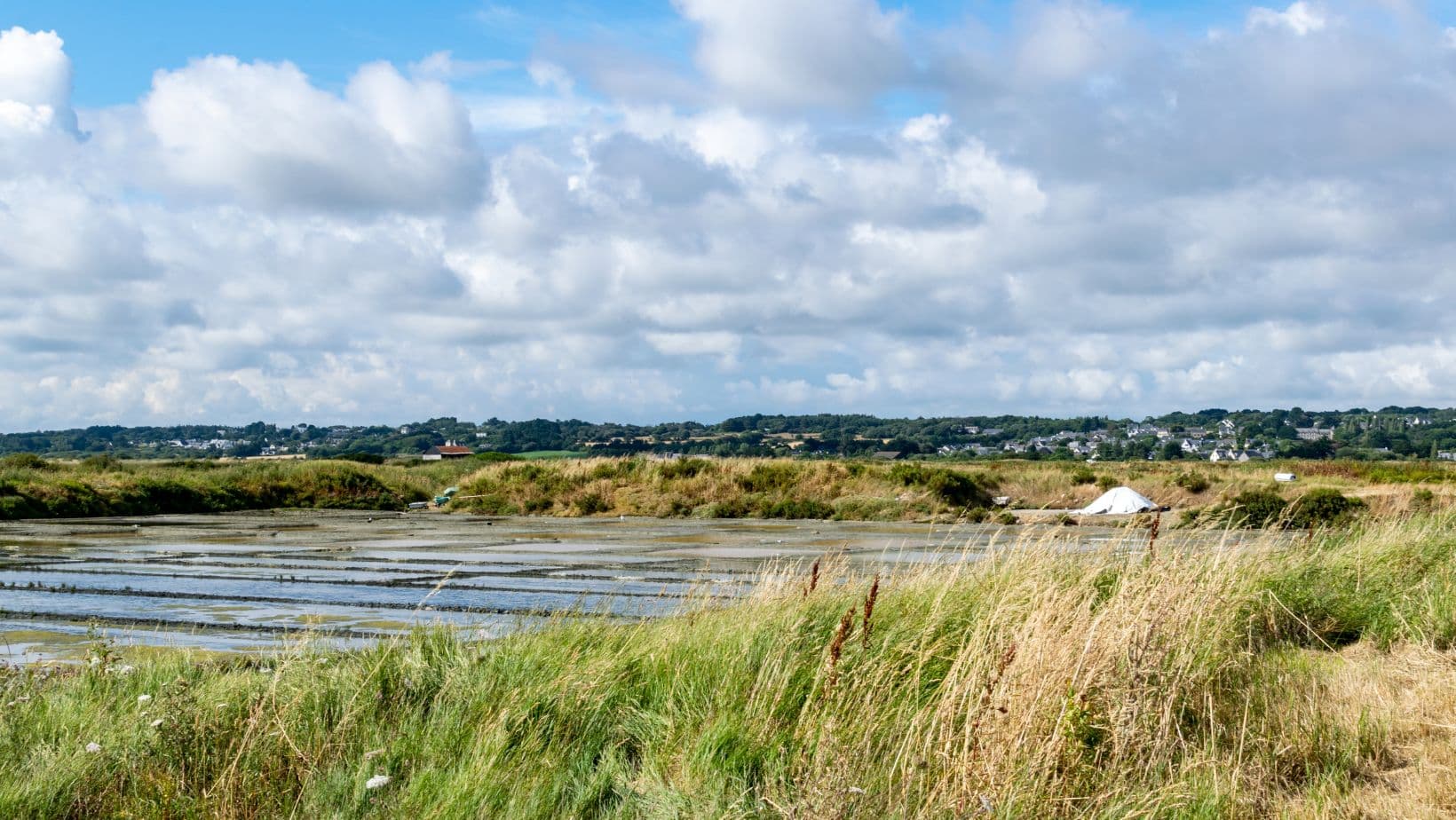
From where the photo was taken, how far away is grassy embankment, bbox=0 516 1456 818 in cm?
583

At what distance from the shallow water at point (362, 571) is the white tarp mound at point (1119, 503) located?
5245mm

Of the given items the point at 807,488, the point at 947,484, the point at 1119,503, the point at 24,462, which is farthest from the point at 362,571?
the point at 24,462

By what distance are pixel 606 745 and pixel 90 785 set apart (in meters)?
2.60

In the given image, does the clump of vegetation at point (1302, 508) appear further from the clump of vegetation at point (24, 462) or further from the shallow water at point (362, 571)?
the clump of vegetation at point (24, 462)

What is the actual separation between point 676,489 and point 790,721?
35.6 metres

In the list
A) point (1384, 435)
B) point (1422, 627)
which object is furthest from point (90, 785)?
point (1384, 435)

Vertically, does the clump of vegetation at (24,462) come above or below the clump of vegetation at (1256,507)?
above

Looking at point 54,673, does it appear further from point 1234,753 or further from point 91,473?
point 91,473

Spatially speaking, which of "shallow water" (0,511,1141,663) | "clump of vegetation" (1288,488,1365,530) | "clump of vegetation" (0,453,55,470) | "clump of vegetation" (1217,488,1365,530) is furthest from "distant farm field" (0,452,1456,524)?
"clump of vegetation" (0,453,55,470)

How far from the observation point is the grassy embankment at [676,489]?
3853 cm

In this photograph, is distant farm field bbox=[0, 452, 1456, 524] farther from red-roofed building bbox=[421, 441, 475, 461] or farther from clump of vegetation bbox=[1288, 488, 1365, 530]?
red-roofed building bbox=[421, 441, 475, 461]

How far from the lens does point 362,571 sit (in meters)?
20.1

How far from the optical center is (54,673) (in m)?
8.60

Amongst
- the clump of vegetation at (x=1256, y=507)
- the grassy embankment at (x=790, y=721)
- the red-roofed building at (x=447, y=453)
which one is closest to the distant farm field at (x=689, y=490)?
the clump of vegetation at (x=1256, y=507)
